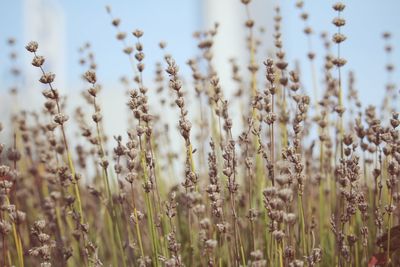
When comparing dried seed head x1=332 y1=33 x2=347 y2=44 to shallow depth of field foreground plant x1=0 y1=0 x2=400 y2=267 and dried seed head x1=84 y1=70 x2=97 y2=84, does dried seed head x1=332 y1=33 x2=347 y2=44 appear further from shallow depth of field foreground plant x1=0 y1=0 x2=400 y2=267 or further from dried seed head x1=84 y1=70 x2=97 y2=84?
dried seed head x1=84 y1=70 x2=97 y2=84

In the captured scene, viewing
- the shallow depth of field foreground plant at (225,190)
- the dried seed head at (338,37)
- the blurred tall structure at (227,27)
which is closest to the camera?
the shallow depth of field foreground plant at (225,190)

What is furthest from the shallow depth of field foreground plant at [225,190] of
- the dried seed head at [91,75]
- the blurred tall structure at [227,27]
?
the blurred tall structure at [227,27]

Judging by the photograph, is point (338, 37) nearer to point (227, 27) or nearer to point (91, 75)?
point (91, 75)

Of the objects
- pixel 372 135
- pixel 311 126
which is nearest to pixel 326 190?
pixel 311 126

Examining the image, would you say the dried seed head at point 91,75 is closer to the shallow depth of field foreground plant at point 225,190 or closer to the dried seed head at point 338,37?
the shallow depth of field foreground plant at point 225,190

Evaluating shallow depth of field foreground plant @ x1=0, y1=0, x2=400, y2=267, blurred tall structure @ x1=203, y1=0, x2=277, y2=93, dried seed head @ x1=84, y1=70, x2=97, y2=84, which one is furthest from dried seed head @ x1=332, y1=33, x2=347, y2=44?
blurred tall structure @ x1=203, y1=0, x2=277, y2=93

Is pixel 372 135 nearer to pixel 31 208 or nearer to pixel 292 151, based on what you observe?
pixel 292 151

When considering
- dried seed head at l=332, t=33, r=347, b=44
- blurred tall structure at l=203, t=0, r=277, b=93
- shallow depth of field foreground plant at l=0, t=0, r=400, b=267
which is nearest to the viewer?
shallow depth of field foreground plant at l=0, t=0, r=400, b=267

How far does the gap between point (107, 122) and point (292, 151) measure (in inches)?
206

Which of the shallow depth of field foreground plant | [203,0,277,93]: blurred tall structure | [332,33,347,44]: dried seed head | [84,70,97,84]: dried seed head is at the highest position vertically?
[203,0,277,93]: blurred tall structure

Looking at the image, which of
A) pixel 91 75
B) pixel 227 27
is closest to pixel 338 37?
pixel 91 75

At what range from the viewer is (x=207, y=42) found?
1.65 m

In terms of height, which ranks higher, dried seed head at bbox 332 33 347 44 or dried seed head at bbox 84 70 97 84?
dried seed head at bbox 332 33 347 44

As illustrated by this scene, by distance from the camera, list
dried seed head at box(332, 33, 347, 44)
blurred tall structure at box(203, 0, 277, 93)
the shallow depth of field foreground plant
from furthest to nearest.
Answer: blurred tall structure at box(203, 0, 277, 93) < dried seed head at box(332, 33, 347, 44) < the shallow depth of field foreground plant
